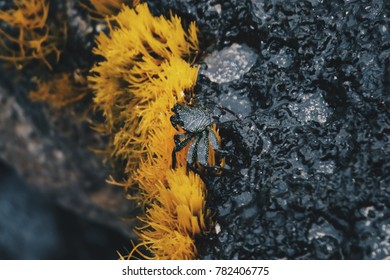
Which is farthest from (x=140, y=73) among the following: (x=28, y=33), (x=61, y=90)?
(x=28, y=33)

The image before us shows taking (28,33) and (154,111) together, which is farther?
(28,33)

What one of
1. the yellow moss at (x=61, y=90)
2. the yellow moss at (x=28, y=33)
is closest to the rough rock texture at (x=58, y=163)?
the yellow moss at (x=61, y=90)

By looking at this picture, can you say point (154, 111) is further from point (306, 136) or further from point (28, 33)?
point (28, 33)

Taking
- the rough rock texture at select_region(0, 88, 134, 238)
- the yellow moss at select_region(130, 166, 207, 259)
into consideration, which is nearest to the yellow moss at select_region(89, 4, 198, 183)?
the yellow moss at select_region(130, 166, 207, 259)

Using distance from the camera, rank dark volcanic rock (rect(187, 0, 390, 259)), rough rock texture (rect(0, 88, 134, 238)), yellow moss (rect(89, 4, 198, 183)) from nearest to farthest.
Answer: dark volcanic rock (rect(187, 0, 390, 259)), yellow moss (rect(89, 4, 198, 183)), rough rock texture (rect(0, 88, 134, 238))

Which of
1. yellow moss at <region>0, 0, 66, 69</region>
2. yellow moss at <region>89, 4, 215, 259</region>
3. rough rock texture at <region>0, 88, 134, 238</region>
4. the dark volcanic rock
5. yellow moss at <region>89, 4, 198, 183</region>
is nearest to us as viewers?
the dark volcanic rock

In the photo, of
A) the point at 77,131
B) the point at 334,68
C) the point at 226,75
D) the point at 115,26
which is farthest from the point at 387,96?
the point at 77,131

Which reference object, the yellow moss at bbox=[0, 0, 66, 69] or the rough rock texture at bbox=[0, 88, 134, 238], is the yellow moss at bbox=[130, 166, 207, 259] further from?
the yellow moss at bbox=[0, 0, 66, 69]
